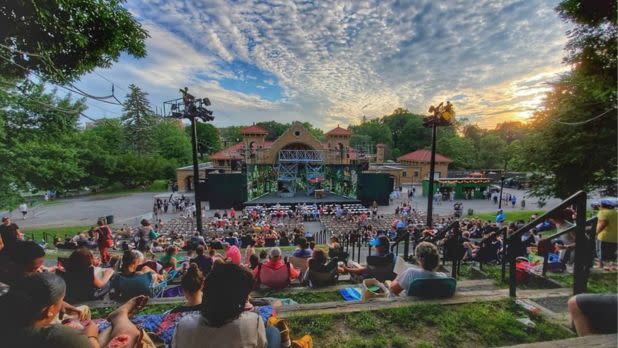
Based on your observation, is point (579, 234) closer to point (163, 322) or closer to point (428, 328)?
point (428, 328)

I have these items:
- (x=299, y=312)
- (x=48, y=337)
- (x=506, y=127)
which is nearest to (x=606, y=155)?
(x=299, y=312)

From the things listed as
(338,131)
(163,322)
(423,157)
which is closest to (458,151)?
(423,157)

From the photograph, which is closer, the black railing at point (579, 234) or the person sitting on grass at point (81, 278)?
the black railing at point (579, 234)

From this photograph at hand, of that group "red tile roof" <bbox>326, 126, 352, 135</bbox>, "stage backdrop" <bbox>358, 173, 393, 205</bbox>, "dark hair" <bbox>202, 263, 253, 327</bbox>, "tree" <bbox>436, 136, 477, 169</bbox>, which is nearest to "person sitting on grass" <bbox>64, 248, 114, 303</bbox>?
"dark hair" <bbox>202, 263, 253, 327</bbox>

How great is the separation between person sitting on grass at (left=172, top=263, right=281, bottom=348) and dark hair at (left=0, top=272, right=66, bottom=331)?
0.80 meters

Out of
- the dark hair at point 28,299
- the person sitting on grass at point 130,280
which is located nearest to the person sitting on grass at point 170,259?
the person sitting on grass at point 130,280

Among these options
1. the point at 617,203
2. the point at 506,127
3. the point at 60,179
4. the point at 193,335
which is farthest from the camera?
the point at 506,127

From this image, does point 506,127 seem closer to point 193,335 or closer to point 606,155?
point 606,155

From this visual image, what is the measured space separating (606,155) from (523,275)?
33.3 ft

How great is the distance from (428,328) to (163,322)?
2.48 metres

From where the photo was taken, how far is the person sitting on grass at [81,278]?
316 cm

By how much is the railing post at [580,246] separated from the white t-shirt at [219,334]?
3.39 metres

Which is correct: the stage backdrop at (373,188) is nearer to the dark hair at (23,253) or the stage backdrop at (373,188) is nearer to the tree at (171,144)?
the dark hair at (23,253)

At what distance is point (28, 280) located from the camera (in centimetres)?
151
